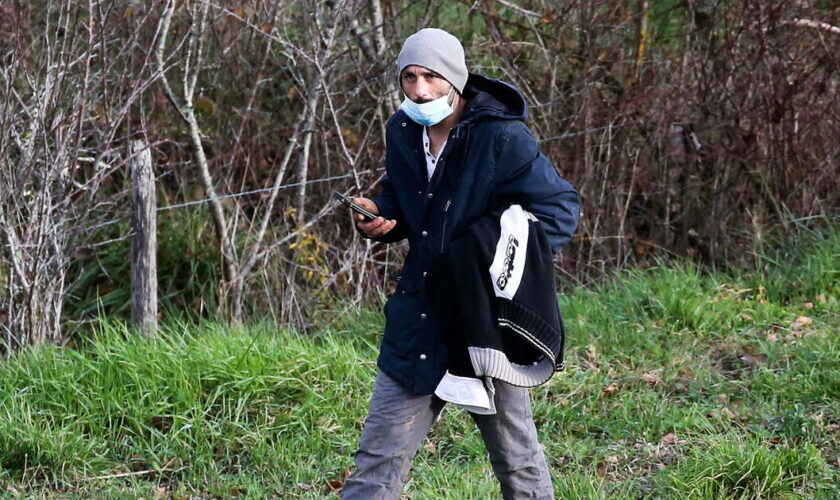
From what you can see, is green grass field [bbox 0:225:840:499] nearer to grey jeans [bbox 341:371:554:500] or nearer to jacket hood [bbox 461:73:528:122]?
A: grey jeans [bbox 341:371:554:500]

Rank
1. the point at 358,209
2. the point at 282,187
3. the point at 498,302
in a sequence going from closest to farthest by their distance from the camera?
1. the point at 498,302
2. the point at 358,209
3. the point at 282,187

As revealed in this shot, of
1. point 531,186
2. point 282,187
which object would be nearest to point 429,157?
point 531,186

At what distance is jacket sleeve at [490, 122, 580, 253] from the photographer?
3473 millimetres

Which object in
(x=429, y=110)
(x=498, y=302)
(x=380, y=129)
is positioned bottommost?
(x=498, y=302)

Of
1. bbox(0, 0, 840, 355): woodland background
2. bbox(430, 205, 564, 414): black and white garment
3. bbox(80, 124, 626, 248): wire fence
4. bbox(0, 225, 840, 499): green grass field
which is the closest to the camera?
bbox(430, 205, 564, 414): black and white garment

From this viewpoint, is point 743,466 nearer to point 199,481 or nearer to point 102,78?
point 199,481

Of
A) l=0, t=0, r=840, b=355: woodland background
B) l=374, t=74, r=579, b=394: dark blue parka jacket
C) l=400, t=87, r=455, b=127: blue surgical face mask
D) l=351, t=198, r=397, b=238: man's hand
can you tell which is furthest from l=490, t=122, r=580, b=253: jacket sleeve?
l=0, t=0, r=840, b=355: woodland background

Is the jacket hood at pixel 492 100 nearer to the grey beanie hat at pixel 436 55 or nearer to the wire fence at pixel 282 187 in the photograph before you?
the grey beanie hat at pixel 436 55

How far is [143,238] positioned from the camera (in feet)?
20.1

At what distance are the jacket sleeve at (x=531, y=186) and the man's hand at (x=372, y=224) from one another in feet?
1.23

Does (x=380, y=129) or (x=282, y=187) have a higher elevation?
(x=380, y=129)

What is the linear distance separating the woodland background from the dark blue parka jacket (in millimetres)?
3128

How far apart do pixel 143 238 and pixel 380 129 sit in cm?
203

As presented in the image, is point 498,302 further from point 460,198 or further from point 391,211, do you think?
point 391,211
